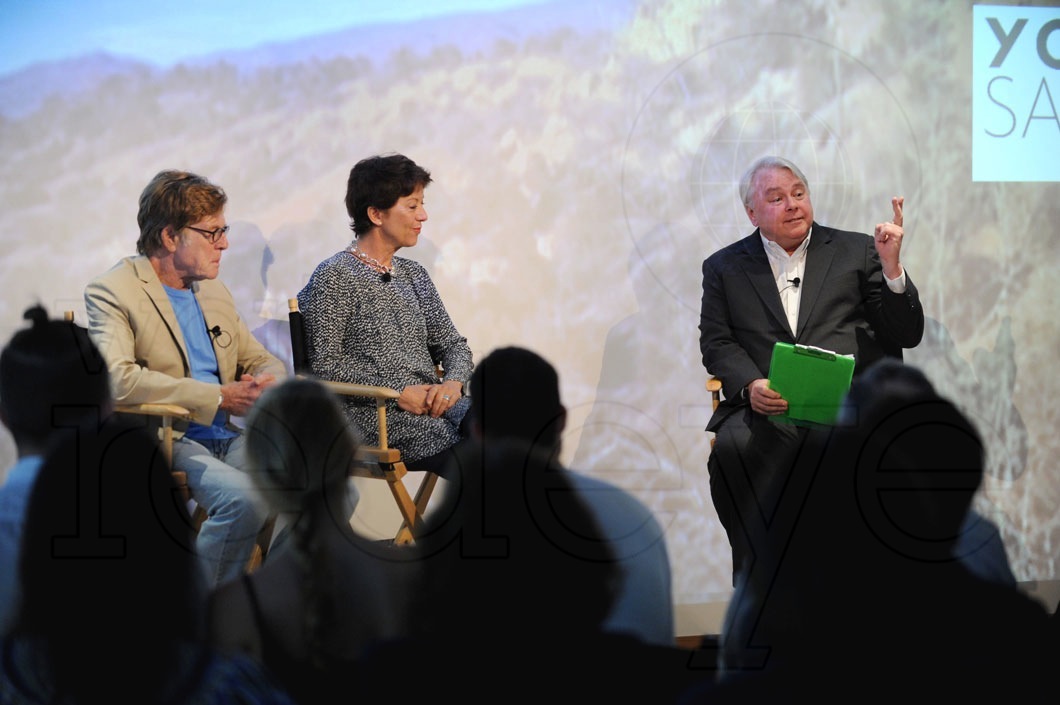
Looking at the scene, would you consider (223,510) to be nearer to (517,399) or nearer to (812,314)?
(517,399)

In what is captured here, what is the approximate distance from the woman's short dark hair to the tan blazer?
609 millimetres

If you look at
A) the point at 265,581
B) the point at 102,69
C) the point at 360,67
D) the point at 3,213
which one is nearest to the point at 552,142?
the point at 360,67

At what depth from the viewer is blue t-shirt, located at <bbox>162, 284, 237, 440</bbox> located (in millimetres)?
3521

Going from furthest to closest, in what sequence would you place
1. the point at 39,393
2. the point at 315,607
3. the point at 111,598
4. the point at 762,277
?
the point at 762,277 → the point at 39,393 → the point at 315,607 → the point at 111,598

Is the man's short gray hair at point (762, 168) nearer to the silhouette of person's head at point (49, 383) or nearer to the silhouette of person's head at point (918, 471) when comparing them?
the silhouette of person's head at point (918, 471)

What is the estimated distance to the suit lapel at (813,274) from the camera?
387 centimetres

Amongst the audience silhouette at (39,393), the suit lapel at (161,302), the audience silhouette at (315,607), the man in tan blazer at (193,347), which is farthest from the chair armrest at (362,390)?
the audience silhouette at (315,607)

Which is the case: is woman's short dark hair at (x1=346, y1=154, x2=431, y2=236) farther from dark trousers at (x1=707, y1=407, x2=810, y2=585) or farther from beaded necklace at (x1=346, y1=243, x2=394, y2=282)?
dark trousers at (x1=707, y1=407, x2=810, y2=585)

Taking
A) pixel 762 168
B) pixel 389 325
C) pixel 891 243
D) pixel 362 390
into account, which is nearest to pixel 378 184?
pixel 389 325

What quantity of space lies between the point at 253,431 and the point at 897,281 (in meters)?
2.15

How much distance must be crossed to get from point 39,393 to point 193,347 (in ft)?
1.75

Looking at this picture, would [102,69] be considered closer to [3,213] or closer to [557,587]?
[3,213]

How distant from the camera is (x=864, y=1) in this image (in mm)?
4613

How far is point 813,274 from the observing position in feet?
12.8
